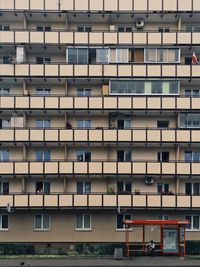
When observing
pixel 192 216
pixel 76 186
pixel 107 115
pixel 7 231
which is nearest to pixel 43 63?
pixel 107 115

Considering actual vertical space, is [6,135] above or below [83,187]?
above

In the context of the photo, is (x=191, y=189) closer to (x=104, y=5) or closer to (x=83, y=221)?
(x=83, y=221)

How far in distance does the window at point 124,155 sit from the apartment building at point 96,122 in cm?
10

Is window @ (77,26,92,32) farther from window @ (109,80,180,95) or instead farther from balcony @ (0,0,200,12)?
window @ (109,80,180,95)

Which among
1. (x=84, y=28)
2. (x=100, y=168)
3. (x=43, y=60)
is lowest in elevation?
(x=100, y=168)

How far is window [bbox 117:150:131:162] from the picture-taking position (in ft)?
156

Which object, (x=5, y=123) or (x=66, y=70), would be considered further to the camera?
(x=5, y=123)

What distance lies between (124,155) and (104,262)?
38.1ft

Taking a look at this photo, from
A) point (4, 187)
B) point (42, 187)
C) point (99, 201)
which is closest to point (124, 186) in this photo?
point (99, 201)

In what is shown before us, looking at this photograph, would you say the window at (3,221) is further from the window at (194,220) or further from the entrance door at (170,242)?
the window at (194,220)

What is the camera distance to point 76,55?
48.1 metres

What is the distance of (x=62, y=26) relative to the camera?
1976 inches

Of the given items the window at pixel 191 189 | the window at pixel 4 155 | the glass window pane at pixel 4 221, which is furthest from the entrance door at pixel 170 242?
the window at pixel 4 155

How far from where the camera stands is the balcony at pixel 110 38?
1882 inches
